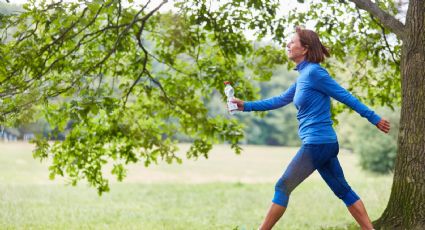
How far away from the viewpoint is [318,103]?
5219 mm

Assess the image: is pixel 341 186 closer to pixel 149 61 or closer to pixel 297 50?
pixel 297 50

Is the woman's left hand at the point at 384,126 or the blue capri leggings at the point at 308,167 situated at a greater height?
the woman's left hand at the point at 384,126

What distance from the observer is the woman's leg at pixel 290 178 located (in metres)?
5.21

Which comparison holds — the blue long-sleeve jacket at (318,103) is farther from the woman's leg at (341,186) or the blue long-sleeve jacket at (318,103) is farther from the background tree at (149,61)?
the background tree at (149,61)

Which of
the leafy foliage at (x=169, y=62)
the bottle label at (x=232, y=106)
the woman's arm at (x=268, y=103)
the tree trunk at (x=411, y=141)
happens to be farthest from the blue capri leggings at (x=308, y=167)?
the leafy foliage at (x=169, y=62)

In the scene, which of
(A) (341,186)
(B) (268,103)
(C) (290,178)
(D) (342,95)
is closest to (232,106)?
(B) (268,103)

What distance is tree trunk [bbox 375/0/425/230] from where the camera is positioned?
252 inches

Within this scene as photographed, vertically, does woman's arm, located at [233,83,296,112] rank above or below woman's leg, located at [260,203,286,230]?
above

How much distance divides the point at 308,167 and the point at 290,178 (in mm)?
183

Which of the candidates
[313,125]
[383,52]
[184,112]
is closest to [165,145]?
[184,112]

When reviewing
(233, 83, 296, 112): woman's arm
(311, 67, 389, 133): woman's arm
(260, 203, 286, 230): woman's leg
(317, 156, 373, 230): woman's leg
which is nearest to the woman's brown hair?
(311, 67, 389, 133): woman's arm

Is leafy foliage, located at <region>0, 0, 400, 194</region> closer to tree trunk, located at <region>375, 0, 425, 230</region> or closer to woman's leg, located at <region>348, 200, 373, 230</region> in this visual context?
tree trunk, located at <region>375, 0, 425, 230</region>

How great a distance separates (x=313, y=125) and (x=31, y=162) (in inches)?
1591

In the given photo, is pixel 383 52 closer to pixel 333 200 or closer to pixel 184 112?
pixel 184 112
